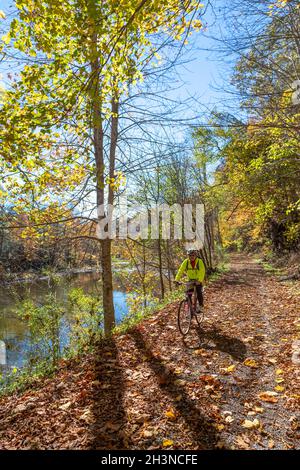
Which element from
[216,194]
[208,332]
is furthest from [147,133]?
[216,194]

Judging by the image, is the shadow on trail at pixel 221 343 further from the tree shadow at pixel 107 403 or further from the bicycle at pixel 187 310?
the tree shadow at pixel 107 403

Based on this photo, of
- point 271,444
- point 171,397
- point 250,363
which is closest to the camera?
point 271,444

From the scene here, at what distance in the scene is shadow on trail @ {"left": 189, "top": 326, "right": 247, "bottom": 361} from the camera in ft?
19.8

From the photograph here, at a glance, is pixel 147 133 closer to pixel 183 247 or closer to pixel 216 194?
pixel 216 194

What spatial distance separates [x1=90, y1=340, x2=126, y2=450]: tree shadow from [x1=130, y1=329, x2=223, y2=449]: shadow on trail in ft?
2.18

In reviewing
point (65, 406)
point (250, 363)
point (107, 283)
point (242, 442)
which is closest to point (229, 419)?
point (242, 442)

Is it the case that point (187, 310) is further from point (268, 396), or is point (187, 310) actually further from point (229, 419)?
point (229, 419)

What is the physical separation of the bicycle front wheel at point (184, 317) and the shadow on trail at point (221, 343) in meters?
0.32

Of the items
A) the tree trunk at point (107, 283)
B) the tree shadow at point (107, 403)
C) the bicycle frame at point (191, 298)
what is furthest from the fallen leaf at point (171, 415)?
the tree trunk at point (107, 283)

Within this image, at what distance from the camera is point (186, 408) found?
406 centimetres

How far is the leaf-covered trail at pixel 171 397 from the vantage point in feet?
11.5

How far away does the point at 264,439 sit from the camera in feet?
11.1

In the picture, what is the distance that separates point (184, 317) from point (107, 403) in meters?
3.59
